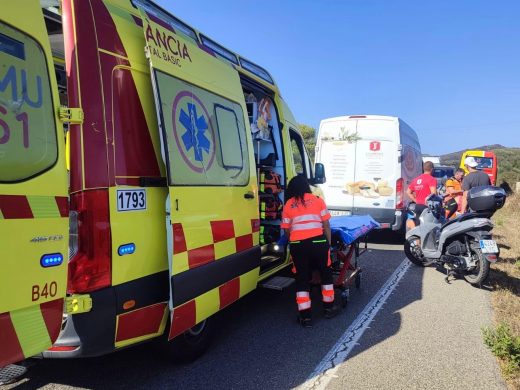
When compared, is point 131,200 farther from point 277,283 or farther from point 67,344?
point 277,283

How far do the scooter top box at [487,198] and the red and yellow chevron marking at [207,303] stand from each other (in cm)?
375

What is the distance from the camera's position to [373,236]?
11.4 meters

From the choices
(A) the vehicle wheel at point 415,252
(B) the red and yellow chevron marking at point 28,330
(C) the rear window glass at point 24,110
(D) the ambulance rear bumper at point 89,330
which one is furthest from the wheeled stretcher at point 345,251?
(C) the rear window glass at point 24,110

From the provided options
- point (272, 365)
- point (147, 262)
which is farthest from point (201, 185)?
point (272, 365)

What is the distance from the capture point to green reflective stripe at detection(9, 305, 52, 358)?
2.13 meters

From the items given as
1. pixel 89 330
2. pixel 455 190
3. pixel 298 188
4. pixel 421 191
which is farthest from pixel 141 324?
pixel 455 190

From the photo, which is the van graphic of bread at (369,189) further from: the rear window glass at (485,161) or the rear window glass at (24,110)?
the rear window glass at (485,161)

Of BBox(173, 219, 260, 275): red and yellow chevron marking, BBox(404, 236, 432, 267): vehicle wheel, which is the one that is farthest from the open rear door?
BBox(404, 236, 432, 267): vehicle wheel

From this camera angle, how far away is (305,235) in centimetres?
469

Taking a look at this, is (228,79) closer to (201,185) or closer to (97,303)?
(201,185)

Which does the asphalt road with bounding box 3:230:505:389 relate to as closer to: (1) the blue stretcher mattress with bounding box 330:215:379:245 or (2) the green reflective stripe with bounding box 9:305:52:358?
(1) the blue stretcher mattress with bounding box 330:215:379:245

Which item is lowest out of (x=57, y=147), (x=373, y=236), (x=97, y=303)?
(x=373, y=236)

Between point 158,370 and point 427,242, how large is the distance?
207 inches

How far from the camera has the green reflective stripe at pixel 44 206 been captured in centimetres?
216
